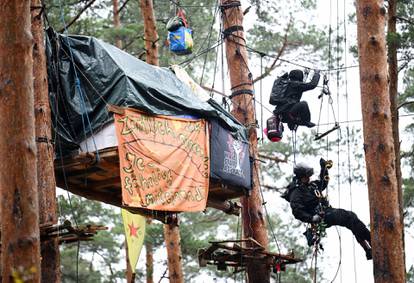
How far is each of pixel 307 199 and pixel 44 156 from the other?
354 centimetres

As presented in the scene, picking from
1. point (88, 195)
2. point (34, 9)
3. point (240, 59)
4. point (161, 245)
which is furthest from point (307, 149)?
point (34, 9)

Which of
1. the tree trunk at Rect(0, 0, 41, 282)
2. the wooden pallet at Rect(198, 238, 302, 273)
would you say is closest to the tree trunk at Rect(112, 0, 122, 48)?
the wooden pallet at Rect(198, 238, 302, 273)

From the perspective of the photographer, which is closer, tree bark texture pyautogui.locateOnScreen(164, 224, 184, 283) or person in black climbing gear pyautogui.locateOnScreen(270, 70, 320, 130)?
person in black climbing gear pyautogui.locateOnScreen(270, 70, 320, 130)

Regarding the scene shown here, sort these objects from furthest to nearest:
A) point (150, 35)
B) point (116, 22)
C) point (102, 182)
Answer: point (116, 22) < point (150, 35) < point (102, 182)

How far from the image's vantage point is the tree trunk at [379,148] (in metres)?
7.49

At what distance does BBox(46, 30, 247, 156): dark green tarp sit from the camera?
8.88 metres

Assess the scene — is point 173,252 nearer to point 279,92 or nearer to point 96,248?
point 279,92

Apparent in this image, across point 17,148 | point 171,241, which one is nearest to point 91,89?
point 17,148

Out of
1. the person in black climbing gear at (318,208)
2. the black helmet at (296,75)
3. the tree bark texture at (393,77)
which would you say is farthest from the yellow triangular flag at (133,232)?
the tree bark texture at (393,77)

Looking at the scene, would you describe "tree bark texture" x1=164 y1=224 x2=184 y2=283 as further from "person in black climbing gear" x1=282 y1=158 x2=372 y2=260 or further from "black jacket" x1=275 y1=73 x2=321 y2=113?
"person in black climbing gear" x1=282 y1=158 x2=372 y2=260

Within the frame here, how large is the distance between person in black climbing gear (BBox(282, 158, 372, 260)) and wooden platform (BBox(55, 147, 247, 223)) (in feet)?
3.03

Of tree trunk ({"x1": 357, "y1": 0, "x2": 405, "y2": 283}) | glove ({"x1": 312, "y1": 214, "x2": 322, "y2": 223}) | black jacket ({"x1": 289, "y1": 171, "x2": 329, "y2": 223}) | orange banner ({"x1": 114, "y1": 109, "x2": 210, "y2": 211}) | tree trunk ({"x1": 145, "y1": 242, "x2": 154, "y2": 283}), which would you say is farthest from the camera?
tree trunk ({"x1": 145, "y1": 242, "x2": 154, "y2": 283})

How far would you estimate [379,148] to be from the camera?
25.5ft

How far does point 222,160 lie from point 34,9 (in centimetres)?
310
